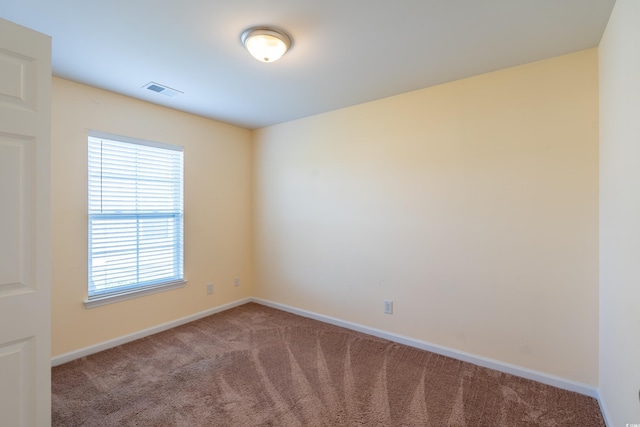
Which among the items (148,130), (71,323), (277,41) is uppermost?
(277,41)

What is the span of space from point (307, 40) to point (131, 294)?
9.49ft

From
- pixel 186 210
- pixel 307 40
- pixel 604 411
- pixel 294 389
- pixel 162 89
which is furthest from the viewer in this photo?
pixel 186 210

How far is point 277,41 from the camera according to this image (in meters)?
1.93

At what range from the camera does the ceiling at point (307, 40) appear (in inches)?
66.2

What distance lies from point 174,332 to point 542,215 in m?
3.66

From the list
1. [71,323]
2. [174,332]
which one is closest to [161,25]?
[71,323]

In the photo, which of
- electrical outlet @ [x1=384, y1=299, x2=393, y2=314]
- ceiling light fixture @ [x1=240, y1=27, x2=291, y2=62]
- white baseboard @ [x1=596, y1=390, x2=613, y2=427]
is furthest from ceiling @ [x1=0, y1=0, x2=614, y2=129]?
white baseboard @ [x1=596, y1=390, x2=613, y2=427]

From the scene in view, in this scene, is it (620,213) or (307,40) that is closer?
(620,213)

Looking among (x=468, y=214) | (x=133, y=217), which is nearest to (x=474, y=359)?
(x=468, y=214)

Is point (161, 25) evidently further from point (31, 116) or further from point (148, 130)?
point (148, 130)

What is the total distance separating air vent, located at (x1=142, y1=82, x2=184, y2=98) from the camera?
2682 mm

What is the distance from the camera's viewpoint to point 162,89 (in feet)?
9.11

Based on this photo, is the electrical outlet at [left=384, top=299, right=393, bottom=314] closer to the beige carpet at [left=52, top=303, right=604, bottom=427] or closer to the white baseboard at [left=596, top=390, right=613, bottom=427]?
the beige carpet at [left=52, top=303, right=604, bottom=427]

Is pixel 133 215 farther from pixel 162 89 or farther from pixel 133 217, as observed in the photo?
pixel 162 89
